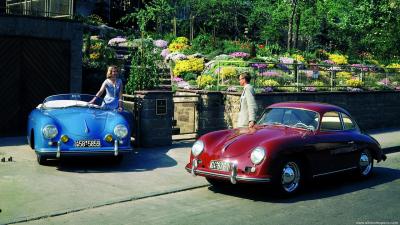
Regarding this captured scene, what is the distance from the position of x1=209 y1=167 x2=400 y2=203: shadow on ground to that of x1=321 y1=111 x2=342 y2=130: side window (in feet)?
2.80

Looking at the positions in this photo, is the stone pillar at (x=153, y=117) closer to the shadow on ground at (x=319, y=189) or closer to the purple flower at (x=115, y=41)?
the shadow on ground at (x=319, y=189)

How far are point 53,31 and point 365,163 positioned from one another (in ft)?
28.5

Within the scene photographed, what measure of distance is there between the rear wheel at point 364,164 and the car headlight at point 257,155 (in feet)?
8.67

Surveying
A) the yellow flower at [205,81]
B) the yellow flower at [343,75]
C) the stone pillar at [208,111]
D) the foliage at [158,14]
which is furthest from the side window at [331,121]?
the foliage at [158,14]

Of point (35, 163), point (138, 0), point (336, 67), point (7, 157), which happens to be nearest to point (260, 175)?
point (35, 163)

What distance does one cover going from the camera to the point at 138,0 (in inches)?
1230

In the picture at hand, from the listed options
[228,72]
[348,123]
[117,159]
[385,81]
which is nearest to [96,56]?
[228,72]

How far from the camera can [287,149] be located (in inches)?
315

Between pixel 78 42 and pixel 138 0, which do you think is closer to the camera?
pixel 78 42

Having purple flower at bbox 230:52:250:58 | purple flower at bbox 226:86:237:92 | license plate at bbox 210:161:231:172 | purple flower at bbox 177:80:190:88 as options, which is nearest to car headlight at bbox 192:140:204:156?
license plate at bbox 210:161:231:172

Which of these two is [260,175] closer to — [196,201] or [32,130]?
[196,201]

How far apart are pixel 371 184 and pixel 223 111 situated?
5745mm

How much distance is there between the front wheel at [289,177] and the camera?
7.89 metres

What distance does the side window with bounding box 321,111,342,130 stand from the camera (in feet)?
29.7
